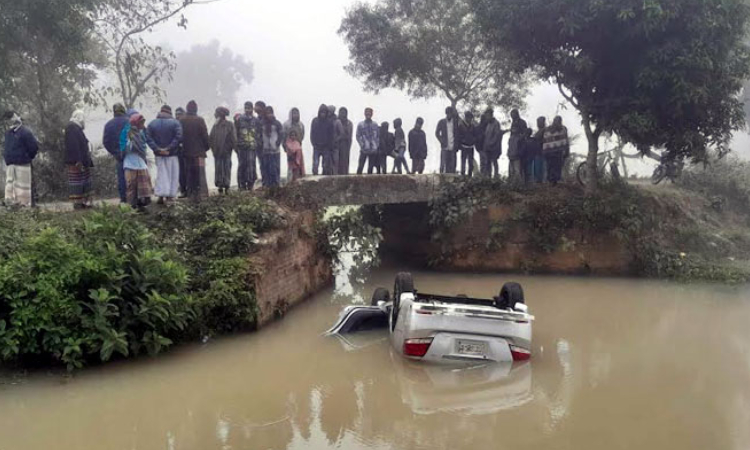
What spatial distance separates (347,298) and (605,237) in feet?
20.0

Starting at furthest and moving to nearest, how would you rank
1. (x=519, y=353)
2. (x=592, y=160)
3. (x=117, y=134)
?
1. (x=592, y=160)
2. (x=117, y=134)
3. (x=519, y=353)

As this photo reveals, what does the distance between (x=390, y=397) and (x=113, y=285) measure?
3.50 metres

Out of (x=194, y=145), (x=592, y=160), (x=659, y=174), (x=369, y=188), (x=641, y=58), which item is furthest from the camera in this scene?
(x=659, y=174)

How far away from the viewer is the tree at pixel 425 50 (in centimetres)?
1728

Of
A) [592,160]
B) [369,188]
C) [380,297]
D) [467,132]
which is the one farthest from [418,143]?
[380,297]

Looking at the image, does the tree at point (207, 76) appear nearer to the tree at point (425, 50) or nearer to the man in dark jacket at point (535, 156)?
the tree at point (425, 50)

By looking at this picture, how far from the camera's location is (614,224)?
13.5 metres

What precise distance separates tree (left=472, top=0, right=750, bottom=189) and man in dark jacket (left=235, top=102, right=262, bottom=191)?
589 centimetres

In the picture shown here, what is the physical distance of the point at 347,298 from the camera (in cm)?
1180

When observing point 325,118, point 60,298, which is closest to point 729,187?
point 325,118

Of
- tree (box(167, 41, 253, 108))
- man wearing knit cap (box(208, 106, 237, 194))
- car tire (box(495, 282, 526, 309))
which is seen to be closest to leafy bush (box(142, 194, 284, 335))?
man wearing knit cap (box(208, 106, 237, 194))

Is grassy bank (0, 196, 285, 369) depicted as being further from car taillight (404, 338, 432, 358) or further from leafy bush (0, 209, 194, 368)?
car taillight (404, 338, 432, 358)

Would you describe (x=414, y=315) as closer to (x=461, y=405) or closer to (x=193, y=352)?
(x=461, y=405)

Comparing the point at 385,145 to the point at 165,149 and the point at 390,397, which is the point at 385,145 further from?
the point at 390,397
